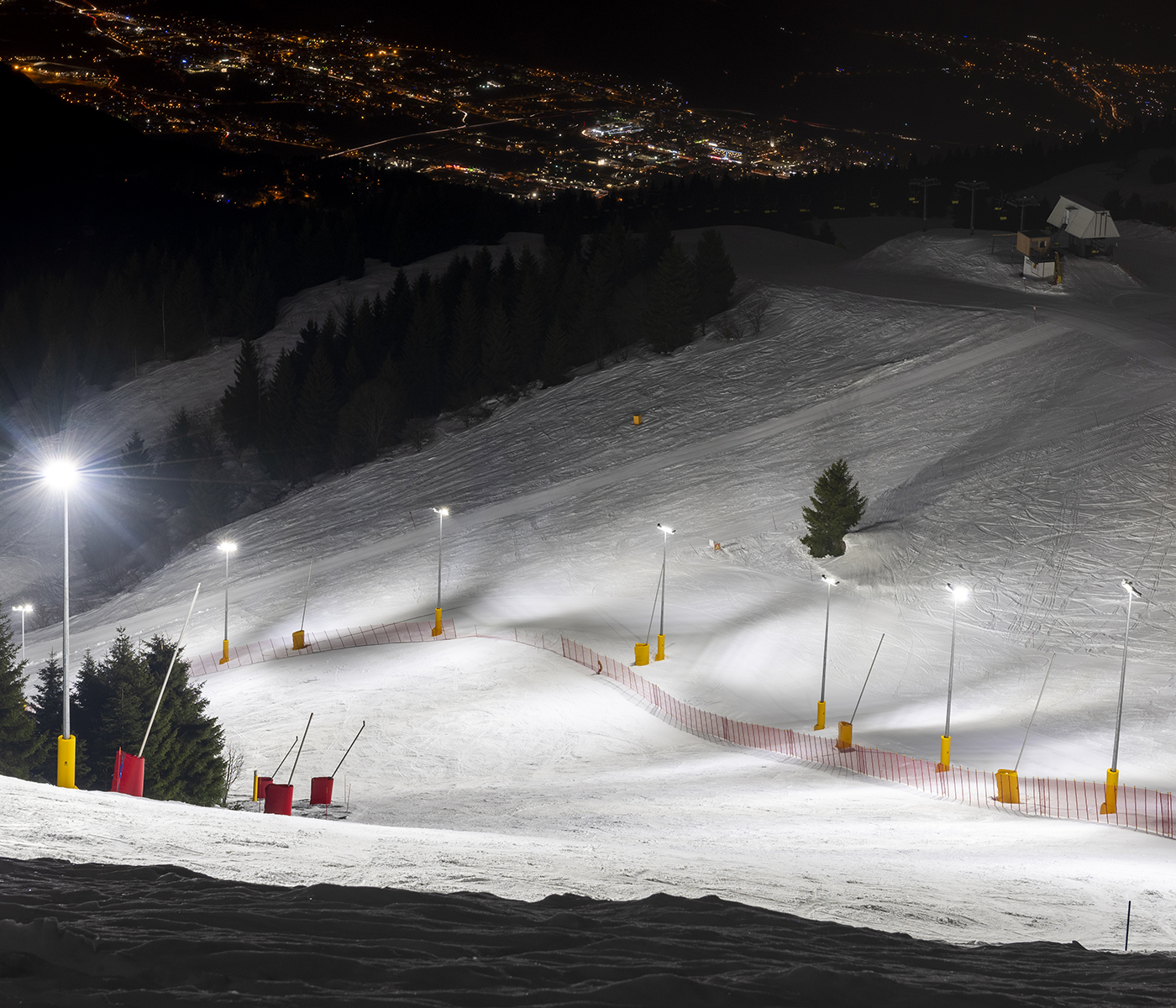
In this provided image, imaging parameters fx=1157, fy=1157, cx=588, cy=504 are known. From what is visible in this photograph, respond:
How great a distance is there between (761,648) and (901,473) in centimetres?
1726

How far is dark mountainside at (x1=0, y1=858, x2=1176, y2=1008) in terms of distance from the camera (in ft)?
25.0

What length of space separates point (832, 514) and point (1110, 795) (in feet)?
70.3

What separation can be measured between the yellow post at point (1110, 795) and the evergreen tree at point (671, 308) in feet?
170

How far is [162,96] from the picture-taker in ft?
645

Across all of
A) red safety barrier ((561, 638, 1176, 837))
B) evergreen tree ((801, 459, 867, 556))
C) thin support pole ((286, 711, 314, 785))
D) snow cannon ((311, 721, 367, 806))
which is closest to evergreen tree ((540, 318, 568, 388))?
evergreen tree ((801, 459, 867, 556))

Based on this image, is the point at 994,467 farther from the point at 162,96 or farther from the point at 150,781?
the point at 162,96

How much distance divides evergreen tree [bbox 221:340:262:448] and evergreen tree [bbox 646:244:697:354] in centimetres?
2839

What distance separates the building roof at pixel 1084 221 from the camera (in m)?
78.0

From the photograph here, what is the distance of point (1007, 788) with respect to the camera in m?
27.5

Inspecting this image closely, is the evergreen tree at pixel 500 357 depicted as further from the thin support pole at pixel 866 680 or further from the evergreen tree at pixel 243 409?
the thin support pole at pixel 866 680

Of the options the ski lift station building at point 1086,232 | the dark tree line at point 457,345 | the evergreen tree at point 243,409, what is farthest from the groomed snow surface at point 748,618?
the evergreen tree at point 243,409

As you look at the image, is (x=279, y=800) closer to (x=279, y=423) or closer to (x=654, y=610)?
(x=654, y=610)

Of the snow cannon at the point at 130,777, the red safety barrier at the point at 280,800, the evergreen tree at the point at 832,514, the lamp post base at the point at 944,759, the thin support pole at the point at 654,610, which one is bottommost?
the red safety barrier at the point at 280,800

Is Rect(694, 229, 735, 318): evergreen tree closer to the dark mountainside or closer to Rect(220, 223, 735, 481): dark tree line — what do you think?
Rect(220, 223, 735, 481): dark tree line
